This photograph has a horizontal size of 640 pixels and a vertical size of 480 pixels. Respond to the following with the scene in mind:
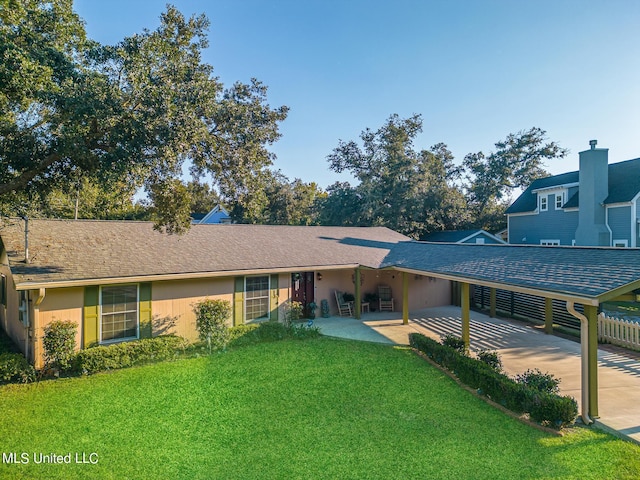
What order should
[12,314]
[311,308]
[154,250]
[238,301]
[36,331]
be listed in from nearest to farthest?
1. [36,331]
2. [12,314]
3. [154,250]
4. [238,301]
5. [311,308]

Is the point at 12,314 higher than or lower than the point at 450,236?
lower

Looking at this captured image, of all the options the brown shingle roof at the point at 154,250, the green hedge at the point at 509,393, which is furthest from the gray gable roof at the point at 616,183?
the green hedge at the point at 509,393

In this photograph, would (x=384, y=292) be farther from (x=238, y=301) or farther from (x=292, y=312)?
(x=238, y=301)

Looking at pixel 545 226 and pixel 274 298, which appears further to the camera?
pixel 545 226

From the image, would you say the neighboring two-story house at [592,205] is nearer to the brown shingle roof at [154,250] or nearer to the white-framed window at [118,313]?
the brown shingle roof at [154,250]

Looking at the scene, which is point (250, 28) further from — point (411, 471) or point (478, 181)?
point (478, 181)

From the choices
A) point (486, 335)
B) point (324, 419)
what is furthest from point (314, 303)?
point (324, 419)

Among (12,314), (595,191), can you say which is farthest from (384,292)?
(595,191)
